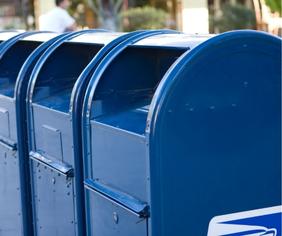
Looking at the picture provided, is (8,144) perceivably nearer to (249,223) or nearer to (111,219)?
(111,219)

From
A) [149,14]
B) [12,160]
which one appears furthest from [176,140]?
[149,14]

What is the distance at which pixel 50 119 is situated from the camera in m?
3.86

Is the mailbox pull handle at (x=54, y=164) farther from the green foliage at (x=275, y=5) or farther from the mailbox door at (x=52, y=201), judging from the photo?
the green foliage at (x=275, y=5)

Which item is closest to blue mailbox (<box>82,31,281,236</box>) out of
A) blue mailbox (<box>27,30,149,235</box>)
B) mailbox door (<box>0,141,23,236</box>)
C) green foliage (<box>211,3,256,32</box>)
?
blue mailbox (<box>27,30,149,235</box>)

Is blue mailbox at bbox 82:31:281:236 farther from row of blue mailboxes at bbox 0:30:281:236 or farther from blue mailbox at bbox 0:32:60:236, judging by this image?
blue mailbox at bbox 0:32:60:236

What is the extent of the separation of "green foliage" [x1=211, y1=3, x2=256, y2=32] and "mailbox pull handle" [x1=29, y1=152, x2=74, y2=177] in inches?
608

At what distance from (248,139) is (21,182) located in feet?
6.00

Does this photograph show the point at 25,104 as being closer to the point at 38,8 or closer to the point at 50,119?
the point at 50,119

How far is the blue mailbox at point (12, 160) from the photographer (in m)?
4.31

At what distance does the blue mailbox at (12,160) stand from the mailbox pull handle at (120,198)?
1049 millimetres

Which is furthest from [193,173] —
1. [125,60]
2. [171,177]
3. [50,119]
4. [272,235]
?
[50,119]

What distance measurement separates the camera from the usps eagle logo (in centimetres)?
294

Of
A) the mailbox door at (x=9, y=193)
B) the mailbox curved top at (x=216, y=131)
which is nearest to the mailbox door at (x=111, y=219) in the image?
the mailbox curved top at (x=216, y=131)

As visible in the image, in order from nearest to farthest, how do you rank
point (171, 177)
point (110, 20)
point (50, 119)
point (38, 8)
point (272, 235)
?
point (171, 177)
point (272, 235)
point (50, 119)
point (38, 8)
point (110, 20)
